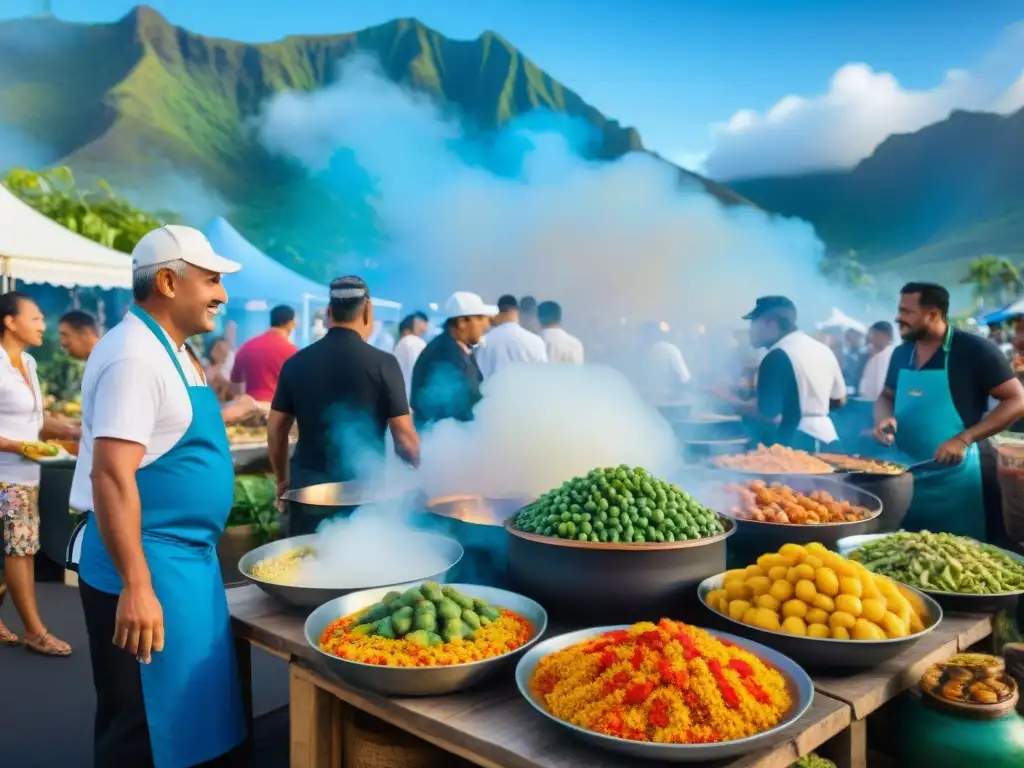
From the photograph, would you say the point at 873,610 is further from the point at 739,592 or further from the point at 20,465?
the point at 20,465

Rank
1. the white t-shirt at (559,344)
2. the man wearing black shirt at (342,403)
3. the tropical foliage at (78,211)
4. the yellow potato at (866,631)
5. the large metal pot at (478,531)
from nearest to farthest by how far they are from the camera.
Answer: the yellow potato at (866,631), the large metal pot at (478,531), the man wearing black shirt at (342,403), the white t-shirt at (559,344), the tropical foliage at (78,211)

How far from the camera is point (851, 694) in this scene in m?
1.42

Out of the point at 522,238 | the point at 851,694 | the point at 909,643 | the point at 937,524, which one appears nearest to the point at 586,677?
the point at 851,694

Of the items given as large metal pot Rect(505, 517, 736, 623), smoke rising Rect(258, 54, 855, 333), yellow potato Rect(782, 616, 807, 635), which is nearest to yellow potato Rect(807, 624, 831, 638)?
yellow potato Rect(782, 616, 807, 635)

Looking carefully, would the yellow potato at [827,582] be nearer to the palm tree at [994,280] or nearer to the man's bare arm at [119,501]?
the man's bare arm at [119,501]

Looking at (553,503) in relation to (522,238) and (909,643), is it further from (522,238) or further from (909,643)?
(522,238)

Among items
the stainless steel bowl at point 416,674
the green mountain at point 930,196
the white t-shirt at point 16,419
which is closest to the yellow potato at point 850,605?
the stainless steel bowl at point 416,674

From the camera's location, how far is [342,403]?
9.41 ft

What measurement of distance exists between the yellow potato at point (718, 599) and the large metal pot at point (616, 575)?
44mm

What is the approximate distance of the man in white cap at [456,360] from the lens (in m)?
4.41

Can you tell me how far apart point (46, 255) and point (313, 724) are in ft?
20.3

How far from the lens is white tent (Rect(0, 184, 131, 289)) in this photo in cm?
614

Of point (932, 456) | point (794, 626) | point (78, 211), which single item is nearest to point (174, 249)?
point (794, 626)

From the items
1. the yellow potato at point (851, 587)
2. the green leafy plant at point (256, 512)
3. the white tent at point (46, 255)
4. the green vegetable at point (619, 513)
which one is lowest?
the green leafy plant at point (256, 512)
